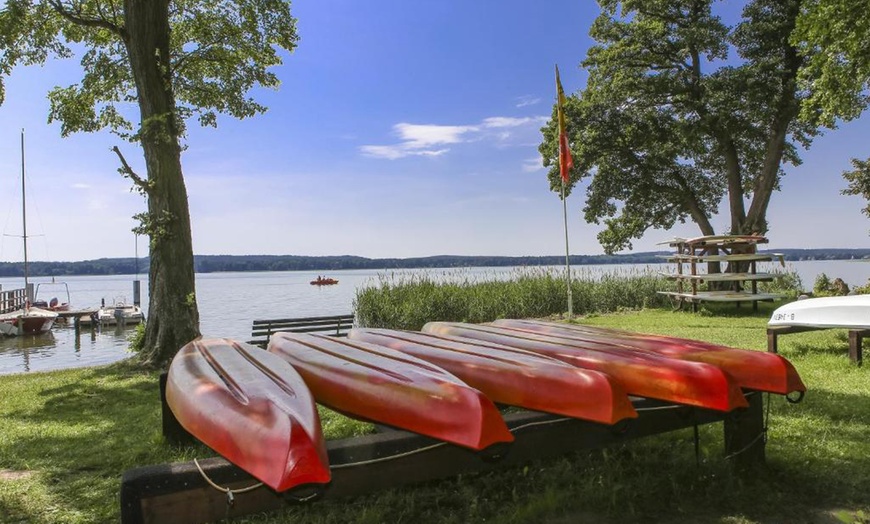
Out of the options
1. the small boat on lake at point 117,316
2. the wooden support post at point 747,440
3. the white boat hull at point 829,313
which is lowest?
the small boat on lake at point 117,316

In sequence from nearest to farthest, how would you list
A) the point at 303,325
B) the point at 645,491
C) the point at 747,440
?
the point at 645,491 → the point at 747,440 → the point at 303,325

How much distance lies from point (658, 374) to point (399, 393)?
130cm

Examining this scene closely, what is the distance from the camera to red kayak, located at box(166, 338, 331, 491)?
190 cm

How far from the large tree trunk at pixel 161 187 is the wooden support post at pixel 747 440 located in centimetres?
777

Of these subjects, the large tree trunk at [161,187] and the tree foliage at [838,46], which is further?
the large tree trunk at [161,187]

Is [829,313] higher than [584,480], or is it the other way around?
[829,313]

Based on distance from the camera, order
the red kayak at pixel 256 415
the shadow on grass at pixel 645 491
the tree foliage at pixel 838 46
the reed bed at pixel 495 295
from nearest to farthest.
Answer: the red kayak at pixel 256 415 → the shadow on grass at pixel 645 491 → the tree foliage at pixel 838 46 → the reed bed at pixel 495 295

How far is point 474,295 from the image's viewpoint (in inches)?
586

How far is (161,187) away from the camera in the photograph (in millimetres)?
8922

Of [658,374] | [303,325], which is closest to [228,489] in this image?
[658,374]

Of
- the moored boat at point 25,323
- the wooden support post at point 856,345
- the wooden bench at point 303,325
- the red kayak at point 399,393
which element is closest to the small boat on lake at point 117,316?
the moored boat at point 25,323

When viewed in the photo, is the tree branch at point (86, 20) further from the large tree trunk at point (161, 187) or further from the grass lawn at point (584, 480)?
the grass lawn at point (584, 480)

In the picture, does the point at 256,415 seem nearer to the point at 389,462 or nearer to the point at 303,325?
the point at 389,462

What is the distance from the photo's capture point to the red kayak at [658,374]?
2.66 m
